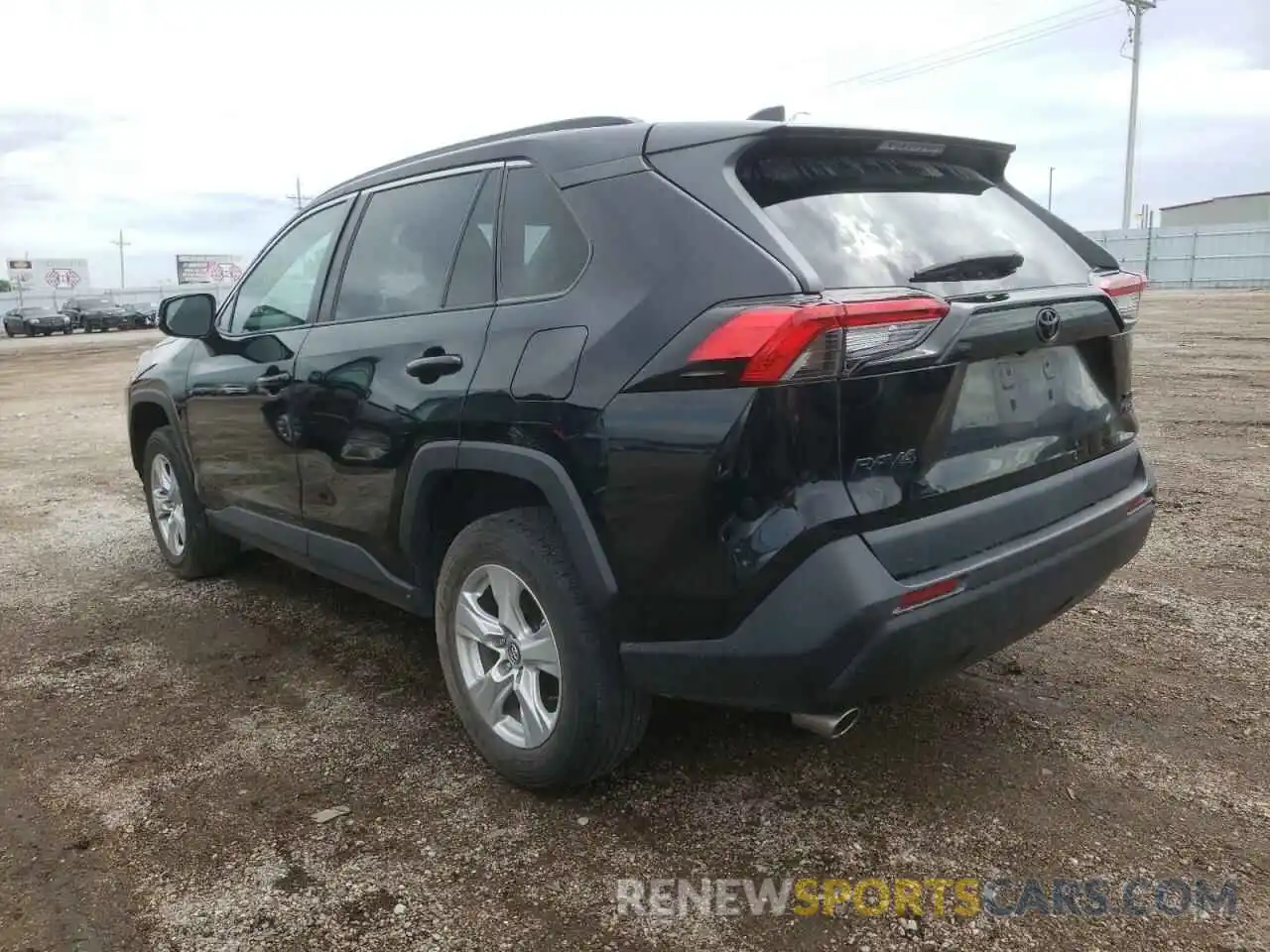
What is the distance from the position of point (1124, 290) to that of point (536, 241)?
1.76 meters

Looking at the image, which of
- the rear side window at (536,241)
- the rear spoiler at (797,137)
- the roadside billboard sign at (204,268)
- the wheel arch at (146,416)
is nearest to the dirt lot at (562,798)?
the wheel arch at (146,416)

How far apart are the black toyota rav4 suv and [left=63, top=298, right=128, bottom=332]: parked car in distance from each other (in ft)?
145

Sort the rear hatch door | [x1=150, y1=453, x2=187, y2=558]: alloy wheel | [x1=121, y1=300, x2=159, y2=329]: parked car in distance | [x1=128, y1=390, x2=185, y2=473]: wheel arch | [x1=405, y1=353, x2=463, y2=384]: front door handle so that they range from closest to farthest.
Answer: the rear hatch door < [x1=405, y1=353, x2=463, y2=384]: front door handle < [x1=128, y1=390, x2=185, y2=473]: wheel arch < [x1=150, y1=453, x2=187, y2=558]: alloy wheel < [x1=121, y1=300, x2=159, y2=329]: parked car in distance

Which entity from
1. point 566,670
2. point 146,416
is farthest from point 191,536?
point 566,670

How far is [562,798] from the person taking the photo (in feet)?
9.48

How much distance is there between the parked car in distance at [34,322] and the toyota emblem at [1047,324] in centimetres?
4433

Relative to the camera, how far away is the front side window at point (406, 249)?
322cm

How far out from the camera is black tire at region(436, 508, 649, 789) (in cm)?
259

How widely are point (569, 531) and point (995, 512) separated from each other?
106cm

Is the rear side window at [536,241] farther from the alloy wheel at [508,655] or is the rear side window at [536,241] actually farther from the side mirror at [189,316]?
the side mirror at [189,316]

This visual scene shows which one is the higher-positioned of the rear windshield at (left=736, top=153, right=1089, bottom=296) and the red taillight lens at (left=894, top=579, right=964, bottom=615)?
the rear windshield at (left=736, top=153, right=1089, bottom=296)

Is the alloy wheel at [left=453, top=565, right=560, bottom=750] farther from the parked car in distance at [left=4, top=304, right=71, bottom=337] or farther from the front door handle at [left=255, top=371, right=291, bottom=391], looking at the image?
the parked car in distance at [left=4, top=304, right=71, bottom=337]

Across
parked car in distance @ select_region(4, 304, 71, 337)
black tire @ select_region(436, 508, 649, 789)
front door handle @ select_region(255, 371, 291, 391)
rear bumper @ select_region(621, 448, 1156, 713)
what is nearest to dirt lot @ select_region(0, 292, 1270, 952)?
black tire @ select_region(436, 508, 649, 789)

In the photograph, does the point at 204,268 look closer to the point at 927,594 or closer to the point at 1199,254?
the point at 1199,254
